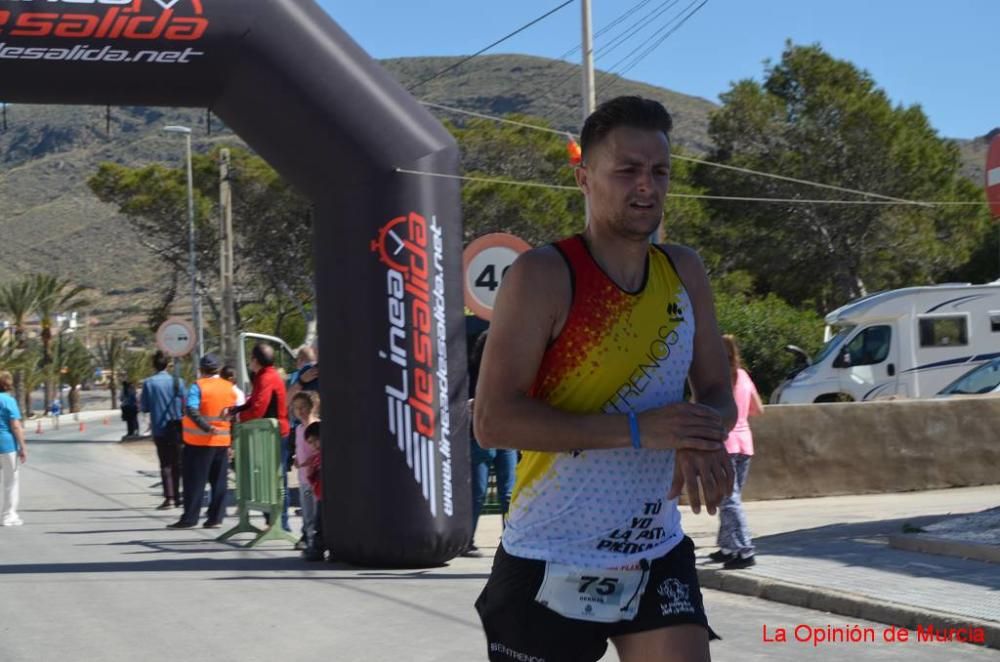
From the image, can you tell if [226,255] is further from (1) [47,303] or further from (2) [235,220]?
(1) [47,303]

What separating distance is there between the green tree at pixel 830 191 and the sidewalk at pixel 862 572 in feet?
113

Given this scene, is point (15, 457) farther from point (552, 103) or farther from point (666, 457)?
point (552, 103)

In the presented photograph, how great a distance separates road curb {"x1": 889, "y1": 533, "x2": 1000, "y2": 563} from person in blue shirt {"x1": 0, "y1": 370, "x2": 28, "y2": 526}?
9.26m

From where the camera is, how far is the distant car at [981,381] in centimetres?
1923

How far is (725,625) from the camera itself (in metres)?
7.88

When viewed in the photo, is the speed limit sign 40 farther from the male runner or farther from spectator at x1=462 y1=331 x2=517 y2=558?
the male runner

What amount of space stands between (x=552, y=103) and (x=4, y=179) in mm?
59881

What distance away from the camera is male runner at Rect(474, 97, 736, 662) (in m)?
3.04

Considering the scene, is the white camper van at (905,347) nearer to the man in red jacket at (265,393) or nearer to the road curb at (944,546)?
the man in red jacket at (265,393)

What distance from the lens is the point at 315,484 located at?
37.2ft

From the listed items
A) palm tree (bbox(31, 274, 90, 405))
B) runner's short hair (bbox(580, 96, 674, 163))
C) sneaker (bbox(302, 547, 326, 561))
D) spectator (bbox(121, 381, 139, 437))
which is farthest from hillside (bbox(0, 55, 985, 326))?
runner's short hair (bbox(580, 96, 674, 163))

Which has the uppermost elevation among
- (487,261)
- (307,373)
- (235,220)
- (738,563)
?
(235,220)

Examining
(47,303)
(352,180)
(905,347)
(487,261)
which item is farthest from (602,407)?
(47,303)

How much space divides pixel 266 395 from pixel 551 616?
10707 mm
